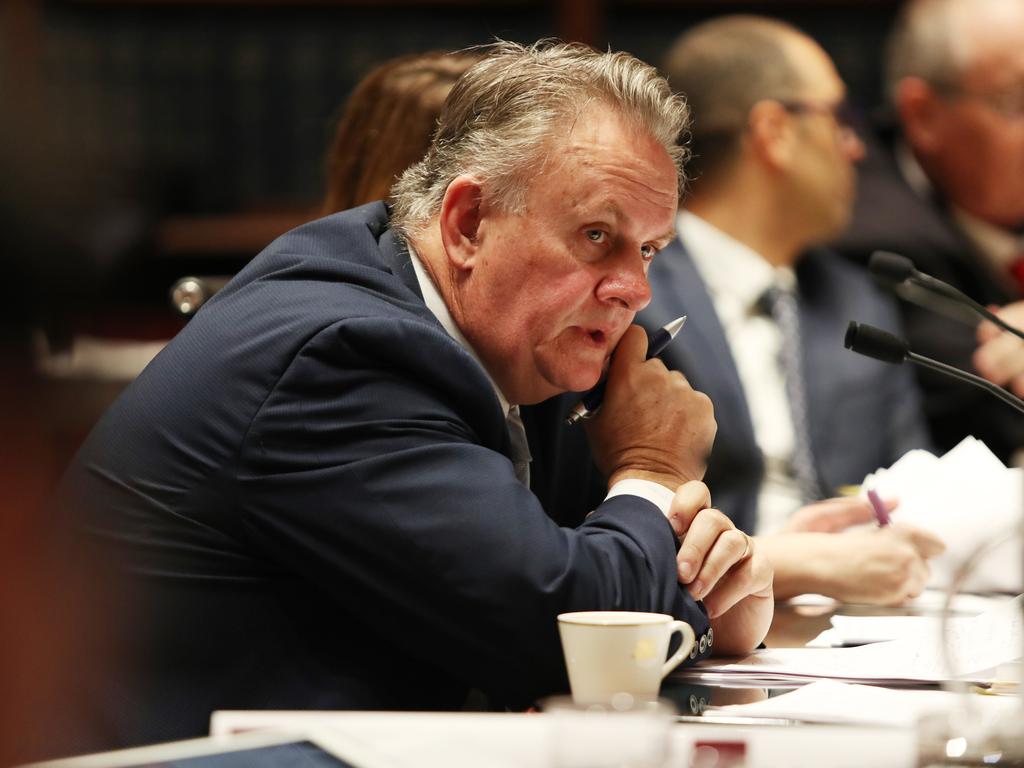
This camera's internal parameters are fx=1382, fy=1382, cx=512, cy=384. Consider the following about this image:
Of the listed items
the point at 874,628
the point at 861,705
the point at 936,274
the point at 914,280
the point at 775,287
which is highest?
the point at 936,274

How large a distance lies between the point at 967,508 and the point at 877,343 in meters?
0.37

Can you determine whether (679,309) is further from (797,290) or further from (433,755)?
(433,755)

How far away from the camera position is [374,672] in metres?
1.15

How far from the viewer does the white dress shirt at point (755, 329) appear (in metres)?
2.30

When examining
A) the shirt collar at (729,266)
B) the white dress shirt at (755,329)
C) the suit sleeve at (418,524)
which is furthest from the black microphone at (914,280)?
the shirt collar at (729,266)

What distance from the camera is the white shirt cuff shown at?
125 centimetres

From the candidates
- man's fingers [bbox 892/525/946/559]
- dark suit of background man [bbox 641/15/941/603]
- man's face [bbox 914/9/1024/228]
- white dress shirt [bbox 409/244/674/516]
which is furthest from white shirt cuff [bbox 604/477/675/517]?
man's face [bbox 914/9/1024/228]

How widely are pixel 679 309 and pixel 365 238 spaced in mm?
851

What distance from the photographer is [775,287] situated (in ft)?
8.29

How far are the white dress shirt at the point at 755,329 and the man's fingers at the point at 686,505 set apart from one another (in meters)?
0.98

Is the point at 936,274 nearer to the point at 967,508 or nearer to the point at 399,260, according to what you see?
the point at 967,508

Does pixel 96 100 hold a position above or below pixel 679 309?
below

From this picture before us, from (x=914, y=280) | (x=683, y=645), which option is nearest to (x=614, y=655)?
(x=683, y=645)

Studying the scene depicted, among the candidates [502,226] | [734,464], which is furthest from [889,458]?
[502,226]
